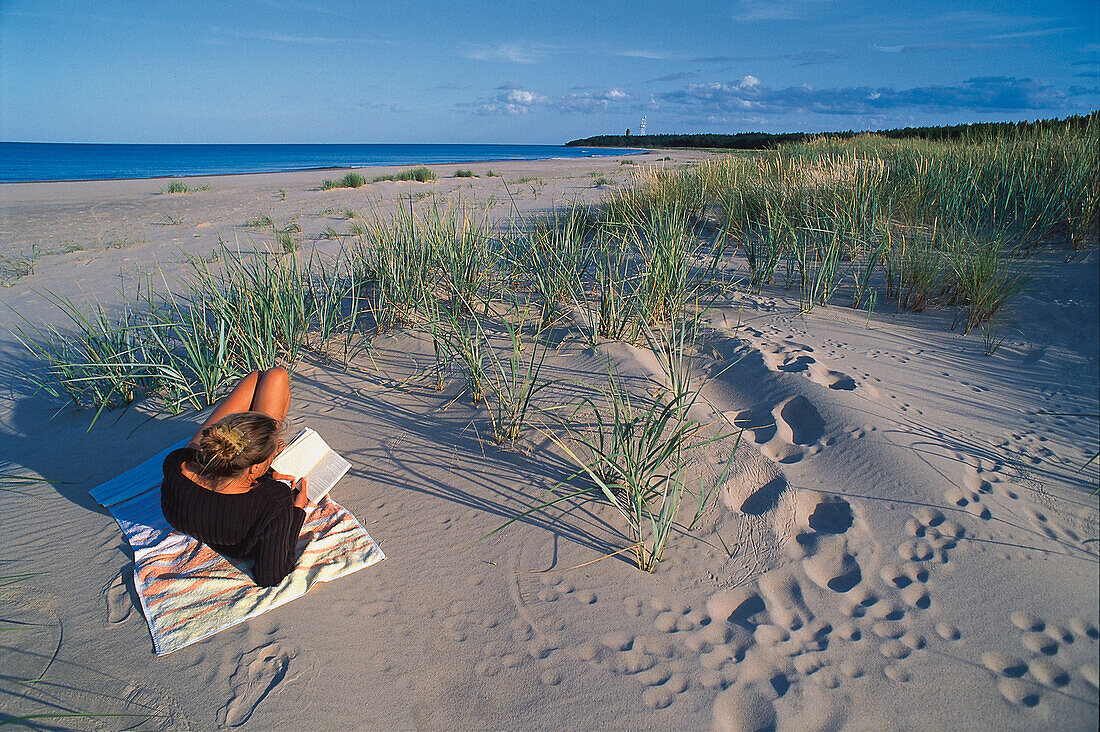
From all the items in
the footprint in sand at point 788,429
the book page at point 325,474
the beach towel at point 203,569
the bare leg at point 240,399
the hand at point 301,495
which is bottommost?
the beach towel at point 203,569

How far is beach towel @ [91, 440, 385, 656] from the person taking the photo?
1789 millimetres

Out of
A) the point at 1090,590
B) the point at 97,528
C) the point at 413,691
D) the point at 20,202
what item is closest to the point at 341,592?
the point at 413,691

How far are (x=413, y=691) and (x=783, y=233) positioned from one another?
449 centimetres

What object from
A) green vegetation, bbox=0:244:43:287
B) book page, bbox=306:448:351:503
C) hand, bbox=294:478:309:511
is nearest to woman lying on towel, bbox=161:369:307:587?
hand, bbox=294:478:309:511

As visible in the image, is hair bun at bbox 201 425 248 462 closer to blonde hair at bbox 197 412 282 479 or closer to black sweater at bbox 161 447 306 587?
blonde hair at bbox 197 412 282 479

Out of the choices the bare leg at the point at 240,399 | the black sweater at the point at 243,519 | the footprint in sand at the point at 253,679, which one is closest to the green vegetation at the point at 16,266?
the bare leg at the point at 240,399

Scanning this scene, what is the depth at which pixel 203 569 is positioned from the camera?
2016 millimetres

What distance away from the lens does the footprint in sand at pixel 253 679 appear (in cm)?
151

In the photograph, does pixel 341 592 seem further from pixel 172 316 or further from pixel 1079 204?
pixel 1079 204

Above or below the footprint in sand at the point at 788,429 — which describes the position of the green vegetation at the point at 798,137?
above

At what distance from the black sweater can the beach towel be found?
0.08 m

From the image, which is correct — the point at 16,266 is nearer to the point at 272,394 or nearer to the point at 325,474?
the point at 272,394

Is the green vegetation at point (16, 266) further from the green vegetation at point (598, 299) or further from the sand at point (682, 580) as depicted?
the sand at point (682, 580)

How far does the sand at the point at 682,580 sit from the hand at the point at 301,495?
0.20m
